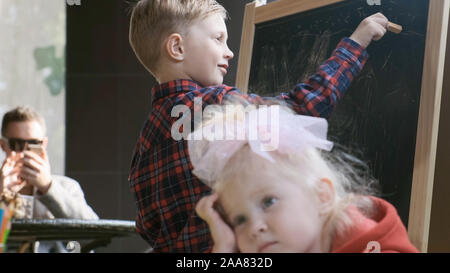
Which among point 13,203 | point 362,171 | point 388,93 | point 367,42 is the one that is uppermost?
point 367,42

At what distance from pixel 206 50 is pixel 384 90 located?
1.33 ft

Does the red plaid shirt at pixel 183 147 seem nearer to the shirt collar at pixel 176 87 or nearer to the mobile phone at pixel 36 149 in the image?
the shirt collar at pixel 176 87

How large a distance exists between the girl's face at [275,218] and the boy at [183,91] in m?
0.10

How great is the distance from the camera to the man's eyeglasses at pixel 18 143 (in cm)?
145

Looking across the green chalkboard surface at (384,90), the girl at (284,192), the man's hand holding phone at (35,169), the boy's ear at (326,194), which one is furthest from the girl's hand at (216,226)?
the man's hand holding phone at (35,169)

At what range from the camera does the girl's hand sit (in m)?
1.21

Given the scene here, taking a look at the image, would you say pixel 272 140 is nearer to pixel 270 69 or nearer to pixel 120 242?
pixel 270 69

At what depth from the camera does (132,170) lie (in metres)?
1.34

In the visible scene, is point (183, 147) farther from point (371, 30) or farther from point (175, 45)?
point (371, 30)

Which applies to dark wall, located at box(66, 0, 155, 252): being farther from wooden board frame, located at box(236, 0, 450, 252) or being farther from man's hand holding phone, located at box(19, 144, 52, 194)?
wooden board frame, located at box(236, 0, 450, 252)

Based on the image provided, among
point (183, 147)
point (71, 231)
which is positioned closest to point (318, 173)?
point (183, 147)

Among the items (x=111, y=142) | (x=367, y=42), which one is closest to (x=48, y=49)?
(x=111, y=142)

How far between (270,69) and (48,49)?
24.6 inches

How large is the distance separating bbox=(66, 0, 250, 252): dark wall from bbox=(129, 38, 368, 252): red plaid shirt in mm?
279
